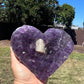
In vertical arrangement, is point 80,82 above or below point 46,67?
below

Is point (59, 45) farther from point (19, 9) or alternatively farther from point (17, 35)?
point (19, 9)

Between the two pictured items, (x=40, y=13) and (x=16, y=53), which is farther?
A: (x=40, y=13)

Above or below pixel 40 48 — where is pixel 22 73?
below

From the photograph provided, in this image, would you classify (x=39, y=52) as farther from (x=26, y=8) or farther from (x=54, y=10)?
(x=54, y=10)

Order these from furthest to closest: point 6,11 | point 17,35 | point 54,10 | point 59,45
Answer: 1. point 54,10
2. point 6,11
3. point 59,45
4. point 17,35

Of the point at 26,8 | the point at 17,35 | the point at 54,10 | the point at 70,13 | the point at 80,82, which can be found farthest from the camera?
the point at 70,13

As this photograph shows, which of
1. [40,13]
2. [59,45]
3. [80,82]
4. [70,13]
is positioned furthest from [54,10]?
[59,45]

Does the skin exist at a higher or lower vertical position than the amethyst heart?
lower
